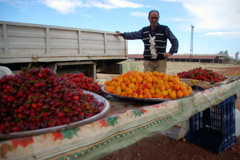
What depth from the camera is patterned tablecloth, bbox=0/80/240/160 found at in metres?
0.98

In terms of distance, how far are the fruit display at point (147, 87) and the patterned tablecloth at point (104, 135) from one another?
0.36 feet

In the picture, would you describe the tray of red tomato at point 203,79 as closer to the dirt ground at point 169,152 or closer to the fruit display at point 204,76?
the fruit display at point 204,76

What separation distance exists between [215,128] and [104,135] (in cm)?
357

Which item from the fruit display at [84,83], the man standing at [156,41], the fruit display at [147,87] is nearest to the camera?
the fruit display at [147,87]

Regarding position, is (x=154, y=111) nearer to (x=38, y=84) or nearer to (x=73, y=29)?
(x=38, y=84)

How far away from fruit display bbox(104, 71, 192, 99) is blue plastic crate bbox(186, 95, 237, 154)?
6.03 ft

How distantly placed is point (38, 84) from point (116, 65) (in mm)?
7817

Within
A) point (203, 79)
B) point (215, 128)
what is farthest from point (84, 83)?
point (215, 128)

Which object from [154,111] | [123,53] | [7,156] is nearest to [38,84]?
[7,156]

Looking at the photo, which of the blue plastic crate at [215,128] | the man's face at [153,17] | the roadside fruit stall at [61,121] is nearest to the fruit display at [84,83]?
the roadside fruit stall at [61,121]

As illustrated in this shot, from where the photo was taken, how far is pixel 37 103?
3.77 ft

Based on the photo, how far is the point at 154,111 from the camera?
67.6 inches

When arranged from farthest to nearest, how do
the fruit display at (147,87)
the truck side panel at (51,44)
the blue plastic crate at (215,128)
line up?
the truck side panel at (51,44) < the blue plastic crate at (215,128) < the fruit display at (147,87)

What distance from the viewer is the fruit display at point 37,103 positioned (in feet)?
3.58
